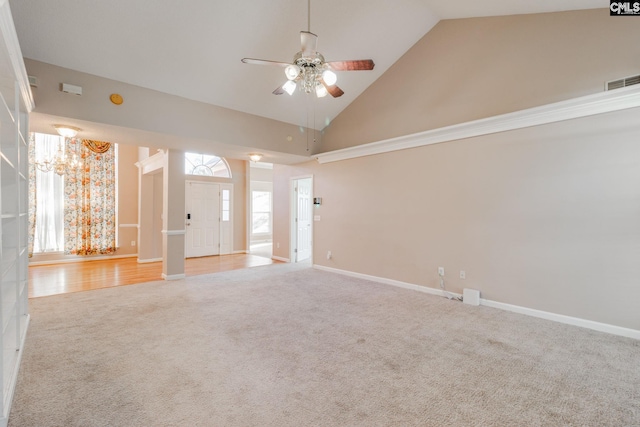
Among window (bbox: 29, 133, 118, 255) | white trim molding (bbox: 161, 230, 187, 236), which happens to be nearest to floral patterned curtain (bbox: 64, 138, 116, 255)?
window (bbox: 29, 133, 118, 255)

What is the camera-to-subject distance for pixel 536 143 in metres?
3.56

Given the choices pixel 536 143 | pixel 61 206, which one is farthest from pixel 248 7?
pixel 61 206

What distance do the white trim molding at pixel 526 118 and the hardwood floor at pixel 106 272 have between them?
4426mm

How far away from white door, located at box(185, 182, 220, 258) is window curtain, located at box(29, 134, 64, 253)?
2.84m

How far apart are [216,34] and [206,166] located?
521 cm

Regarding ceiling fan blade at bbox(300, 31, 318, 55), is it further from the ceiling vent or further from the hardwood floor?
the hardwood floor

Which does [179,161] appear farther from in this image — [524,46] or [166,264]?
[524,46]

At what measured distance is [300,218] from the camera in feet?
24.4

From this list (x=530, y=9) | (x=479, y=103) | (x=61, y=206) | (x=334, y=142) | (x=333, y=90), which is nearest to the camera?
(x=333, y=90)

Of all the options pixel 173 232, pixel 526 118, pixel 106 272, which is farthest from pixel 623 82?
pixel 106 272

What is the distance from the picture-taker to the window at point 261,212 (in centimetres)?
1102

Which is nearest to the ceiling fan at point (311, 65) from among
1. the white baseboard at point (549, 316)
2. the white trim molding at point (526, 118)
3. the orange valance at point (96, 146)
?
the white trim molding at point (526, 118)

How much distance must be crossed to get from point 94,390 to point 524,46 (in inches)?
226

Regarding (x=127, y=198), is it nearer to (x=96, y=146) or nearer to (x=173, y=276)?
(x=96, y=146)
